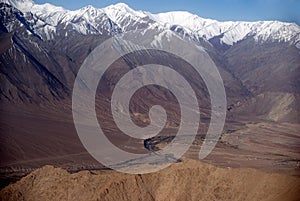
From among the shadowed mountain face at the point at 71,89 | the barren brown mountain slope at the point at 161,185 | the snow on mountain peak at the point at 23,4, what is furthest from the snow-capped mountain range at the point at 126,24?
the barren brown mountain slope at the point at 161,185

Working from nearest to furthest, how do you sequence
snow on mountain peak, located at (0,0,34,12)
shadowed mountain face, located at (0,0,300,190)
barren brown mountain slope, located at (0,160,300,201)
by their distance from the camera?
barren brown mountain slope, located at (0,160,300,201), shadowed mountain face, located at (0,0,300,190), snow on mountain peak, located at (0,0,34,12)

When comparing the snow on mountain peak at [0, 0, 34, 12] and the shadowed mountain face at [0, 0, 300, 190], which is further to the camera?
the snow on mountain peak at [0, 0, 34, 12]

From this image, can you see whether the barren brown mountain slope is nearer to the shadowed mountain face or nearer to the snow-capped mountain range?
the shadowed mountain face

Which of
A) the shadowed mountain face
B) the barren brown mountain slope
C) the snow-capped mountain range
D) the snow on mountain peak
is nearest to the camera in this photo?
the barren brown mountain slope

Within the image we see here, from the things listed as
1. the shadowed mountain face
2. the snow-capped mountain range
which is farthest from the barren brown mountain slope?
the snow-capped mountain range

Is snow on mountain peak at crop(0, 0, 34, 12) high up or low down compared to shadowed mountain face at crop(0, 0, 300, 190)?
up

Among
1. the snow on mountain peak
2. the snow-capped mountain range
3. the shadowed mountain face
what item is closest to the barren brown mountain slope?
the shadowed mountain face

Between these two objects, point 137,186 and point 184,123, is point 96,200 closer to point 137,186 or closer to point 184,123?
point 137,186

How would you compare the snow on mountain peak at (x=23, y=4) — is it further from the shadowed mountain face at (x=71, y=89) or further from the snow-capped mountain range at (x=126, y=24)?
the shadowed mountain face at (x=71, y=89)

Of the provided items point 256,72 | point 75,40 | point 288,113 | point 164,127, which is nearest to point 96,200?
point 164,127
